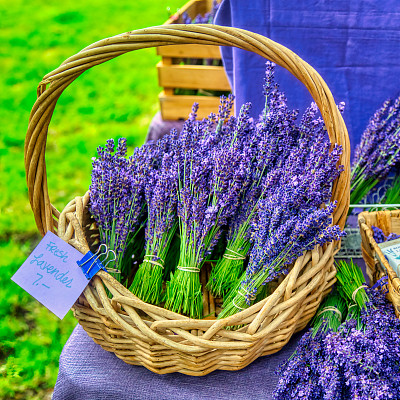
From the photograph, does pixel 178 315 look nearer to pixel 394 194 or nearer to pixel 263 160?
pixel 263 160

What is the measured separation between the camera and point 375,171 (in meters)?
1.17

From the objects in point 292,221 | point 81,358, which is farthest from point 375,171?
point 81,358

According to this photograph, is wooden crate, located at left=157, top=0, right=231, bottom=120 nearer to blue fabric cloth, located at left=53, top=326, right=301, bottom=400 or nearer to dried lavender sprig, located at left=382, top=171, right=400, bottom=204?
dried lavender sprig, located at left=382, top=171, right=400, bottom=204

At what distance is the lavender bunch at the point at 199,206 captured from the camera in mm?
869

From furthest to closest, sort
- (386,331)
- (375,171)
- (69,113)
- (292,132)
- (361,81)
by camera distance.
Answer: (69,113)
(361,81)
(375,171)
(292,132)
(386,331)

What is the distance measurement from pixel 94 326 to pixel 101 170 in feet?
1.07

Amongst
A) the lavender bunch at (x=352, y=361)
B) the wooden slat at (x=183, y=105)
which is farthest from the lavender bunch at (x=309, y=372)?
the wooden slat at (x=183, y=105)

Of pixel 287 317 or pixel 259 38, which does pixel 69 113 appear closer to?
pixel 259 38

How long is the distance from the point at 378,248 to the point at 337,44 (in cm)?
77

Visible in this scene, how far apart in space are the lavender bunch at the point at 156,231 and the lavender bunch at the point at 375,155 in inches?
22.4

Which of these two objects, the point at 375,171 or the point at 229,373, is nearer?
the point at 229,373

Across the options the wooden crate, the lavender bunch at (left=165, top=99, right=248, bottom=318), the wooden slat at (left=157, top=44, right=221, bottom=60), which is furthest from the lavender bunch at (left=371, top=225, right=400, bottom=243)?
the wooden slat at (left=157, top=44, right=221, bottom=60)

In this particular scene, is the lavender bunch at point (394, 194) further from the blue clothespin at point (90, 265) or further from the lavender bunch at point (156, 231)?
the blue clothespin at point (90, 265)

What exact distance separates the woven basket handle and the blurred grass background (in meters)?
0.98
